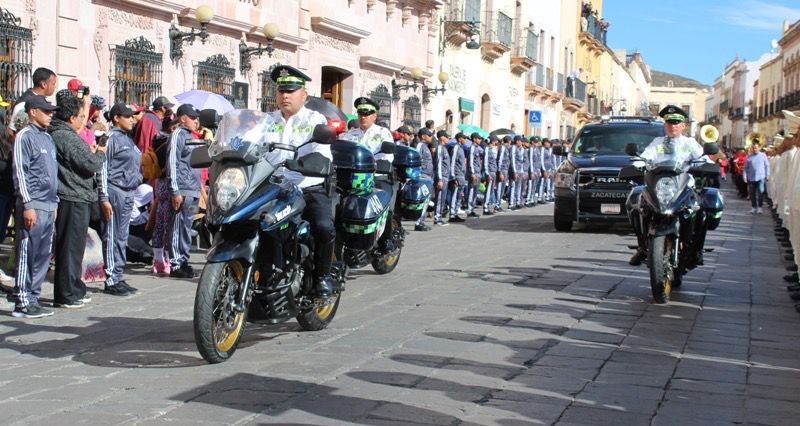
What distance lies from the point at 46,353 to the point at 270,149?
70.9 inches

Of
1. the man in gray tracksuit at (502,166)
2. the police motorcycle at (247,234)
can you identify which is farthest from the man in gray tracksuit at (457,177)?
the police motorcycle at (247,234)

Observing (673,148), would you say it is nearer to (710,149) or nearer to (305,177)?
(710,149)

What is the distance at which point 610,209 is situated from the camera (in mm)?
19781

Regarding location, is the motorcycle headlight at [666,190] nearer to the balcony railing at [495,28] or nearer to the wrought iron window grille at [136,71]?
the wrought iron window grille at [136,71]

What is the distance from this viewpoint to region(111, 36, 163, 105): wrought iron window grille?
18.0m

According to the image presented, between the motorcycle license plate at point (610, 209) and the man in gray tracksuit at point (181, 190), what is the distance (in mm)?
9307

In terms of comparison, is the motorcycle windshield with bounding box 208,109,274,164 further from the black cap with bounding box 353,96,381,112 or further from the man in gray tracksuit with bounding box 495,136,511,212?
the man in gray tracksuit with bounding box 495,136,511,212

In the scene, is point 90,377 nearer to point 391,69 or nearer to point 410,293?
point 410,293

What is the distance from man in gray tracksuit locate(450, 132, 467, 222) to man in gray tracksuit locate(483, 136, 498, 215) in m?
2.74

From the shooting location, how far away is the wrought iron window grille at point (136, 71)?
1798cm

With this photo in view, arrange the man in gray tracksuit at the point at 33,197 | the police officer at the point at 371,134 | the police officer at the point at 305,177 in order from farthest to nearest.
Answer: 1. the police officer at the point at 371,134
2. the man in gray tracksuit at the point at 33,197
3. the police officer at the point at 305,177

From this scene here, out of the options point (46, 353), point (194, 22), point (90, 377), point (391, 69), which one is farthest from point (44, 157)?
point (391, 69)

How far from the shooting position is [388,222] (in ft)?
39.7

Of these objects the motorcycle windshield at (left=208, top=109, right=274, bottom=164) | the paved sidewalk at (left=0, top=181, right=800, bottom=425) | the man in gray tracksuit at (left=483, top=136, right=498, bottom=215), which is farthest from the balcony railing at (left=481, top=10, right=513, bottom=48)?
the motorcycle windshield at (left=208, top=109, right=274, bottom=164)
